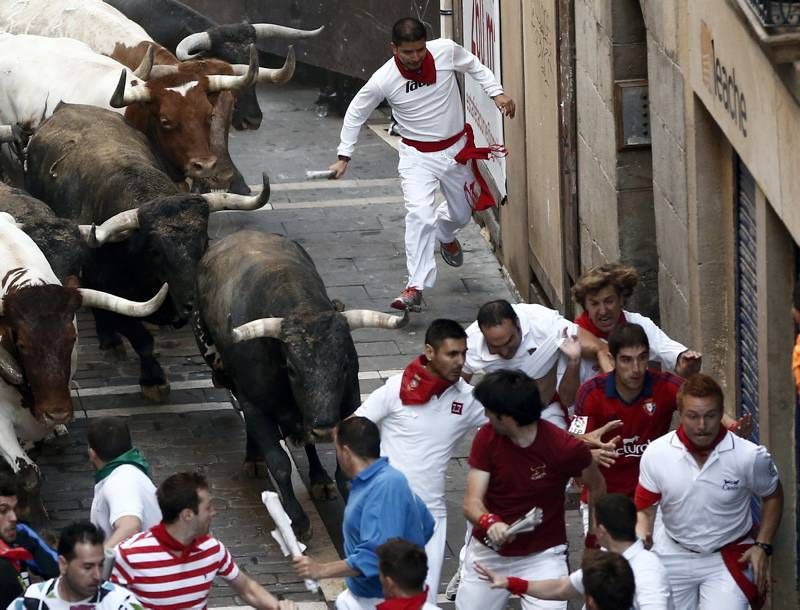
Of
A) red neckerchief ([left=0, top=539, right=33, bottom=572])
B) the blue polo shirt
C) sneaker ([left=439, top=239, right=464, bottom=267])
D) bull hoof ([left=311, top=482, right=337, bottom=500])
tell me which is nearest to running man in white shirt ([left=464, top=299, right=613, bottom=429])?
the blue polo shirt

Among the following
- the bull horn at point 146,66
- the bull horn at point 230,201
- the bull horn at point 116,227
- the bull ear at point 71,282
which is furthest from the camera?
the bull horn at point 146,66

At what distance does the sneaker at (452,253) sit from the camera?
50.3ft

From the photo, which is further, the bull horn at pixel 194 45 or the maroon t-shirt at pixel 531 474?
the bull horn at pixel 194 45

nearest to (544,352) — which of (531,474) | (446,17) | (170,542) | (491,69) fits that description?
(531,474)

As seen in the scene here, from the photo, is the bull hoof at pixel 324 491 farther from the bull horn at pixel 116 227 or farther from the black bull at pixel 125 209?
the bull horn at pixel 116 227

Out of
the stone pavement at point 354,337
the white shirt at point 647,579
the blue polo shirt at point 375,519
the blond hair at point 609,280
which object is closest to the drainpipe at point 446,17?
the stone pavement at point 354,337

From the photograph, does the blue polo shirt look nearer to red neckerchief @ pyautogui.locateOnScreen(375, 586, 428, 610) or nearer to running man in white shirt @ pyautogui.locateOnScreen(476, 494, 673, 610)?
red neckerchief @ pyautogui.locateOnScreen(375, 586, 428, 610)

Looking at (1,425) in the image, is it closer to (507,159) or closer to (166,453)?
(166,453)

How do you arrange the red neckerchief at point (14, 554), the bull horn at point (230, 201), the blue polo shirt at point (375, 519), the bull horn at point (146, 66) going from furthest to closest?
the bull horn at point (146, 66), the bull horn at point (230, 201), the red neckerchief at point (14, 554), the blue polo shirt at point (375, 519)

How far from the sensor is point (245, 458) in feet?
40.0

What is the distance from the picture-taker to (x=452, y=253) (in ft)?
50.5

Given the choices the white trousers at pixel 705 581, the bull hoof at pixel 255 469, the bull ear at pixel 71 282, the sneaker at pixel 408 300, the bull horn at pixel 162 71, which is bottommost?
the bull hoof at pixel 255 469

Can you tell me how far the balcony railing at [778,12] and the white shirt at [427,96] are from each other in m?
6.14

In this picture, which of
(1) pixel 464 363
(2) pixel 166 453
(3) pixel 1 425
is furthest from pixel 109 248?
(1) pixel 464 363
